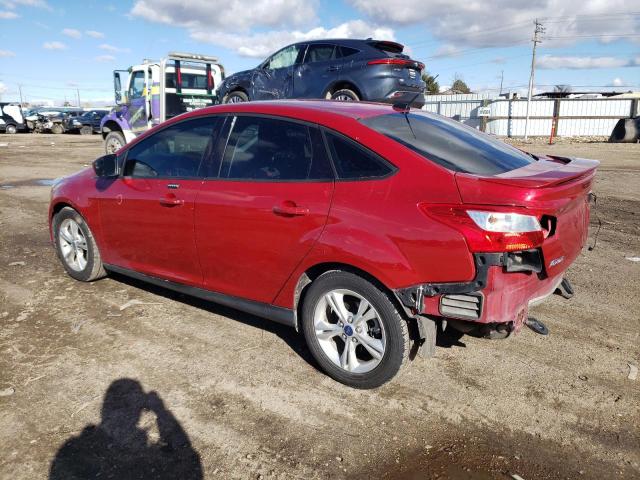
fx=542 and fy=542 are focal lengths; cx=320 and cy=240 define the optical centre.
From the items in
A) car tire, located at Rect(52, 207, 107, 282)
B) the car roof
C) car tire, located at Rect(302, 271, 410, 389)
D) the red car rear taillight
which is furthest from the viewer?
car tire, located at Rect(52, 207, 107, 282)

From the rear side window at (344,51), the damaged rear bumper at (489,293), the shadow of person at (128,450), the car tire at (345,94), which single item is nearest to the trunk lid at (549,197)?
the damaged rear bumper at (489,293)

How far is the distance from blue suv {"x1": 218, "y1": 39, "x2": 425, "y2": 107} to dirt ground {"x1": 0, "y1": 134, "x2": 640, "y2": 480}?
19.6 feet

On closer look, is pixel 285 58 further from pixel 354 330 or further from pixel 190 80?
pixel 354 330

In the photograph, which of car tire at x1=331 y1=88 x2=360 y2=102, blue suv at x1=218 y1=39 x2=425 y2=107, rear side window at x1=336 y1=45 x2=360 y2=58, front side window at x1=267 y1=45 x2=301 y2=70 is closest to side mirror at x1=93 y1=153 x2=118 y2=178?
blue suv at x1=218 y1=39 x2=425 y2=107

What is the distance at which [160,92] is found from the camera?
475 inches

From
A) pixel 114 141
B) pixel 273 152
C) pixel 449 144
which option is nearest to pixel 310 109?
pixel 273 152

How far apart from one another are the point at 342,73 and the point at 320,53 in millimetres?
791

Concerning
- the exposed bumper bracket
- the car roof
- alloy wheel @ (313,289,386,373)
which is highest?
the car roof

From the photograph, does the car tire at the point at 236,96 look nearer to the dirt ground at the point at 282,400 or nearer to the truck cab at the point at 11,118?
the dirt ground at the point at 282,400

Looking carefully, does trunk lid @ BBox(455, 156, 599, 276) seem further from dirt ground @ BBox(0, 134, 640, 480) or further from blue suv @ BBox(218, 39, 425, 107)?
blue suv @ BBox(218, 39, 425, 107)

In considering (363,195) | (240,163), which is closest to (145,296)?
(240,163)

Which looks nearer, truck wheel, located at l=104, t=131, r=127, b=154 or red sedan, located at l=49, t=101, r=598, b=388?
red sedan, located at l=49, t=101, r=598, b=388

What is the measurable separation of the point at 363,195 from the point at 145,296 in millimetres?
2652

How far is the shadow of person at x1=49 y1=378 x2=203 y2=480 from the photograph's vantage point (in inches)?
101
